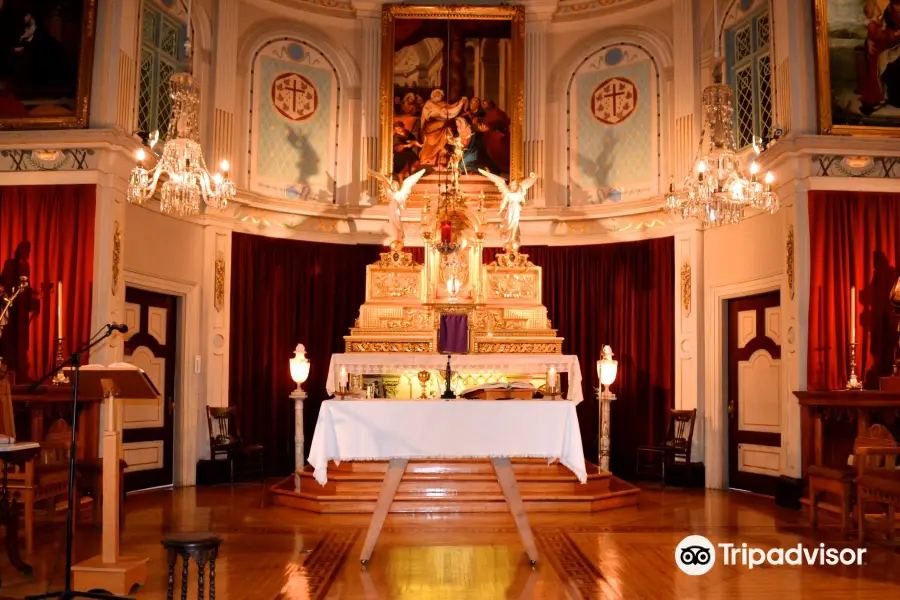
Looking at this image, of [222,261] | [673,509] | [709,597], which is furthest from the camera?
[222,261]

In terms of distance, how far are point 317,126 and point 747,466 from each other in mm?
7322

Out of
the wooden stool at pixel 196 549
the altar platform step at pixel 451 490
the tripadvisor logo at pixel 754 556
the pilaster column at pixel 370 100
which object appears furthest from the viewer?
the pilaster column at pixel 370 100

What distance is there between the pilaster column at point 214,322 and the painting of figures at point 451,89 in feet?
8.95

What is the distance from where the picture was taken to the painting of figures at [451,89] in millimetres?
12859

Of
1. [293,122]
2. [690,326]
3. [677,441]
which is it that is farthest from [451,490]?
[293,122]

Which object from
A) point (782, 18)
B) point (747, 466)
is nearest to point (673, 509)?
point (747, 466)

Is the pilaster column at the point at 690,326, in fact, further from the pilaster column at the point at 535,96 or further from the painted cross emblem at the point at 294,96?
the painted cross emblem at the point at 294,96

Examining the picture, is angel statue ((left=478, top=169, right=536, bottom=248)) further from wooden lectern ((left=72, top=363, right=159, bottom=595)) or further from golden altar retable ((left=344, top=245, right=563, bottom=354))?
wooden lectern ((left=72, top=363, right=159, bottom=595))

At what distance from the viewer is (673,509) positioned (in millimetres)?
8938

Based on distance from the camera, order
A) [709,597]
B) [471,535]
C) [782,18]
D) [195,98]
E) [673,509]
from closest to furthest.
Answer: [709,597], [471,535], [195,98], [673,509], [782,18]

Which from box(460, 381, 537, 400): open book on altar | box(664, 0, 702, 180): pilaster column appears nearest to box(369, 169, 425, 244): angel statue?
box(460, 381, 537, 400): open book on altar

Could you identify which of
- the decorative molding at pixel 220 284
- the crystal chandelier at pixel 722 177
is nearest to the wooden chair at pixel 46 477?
the decorative molding at pixel 220 284

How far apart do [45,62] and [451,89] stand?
5.59m

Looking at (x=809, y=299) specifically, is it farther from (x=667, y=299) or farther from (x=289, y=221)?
(x=289, y=221)
